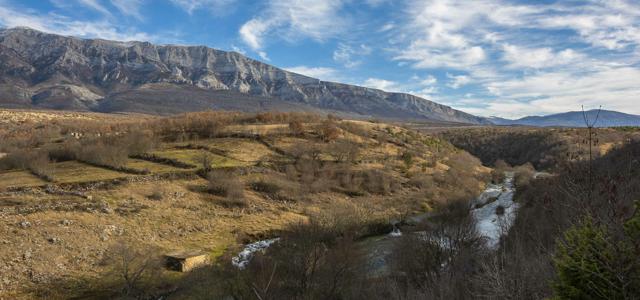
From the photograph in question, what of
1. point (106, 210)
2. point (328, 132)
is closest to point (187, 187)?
point (106, 210)

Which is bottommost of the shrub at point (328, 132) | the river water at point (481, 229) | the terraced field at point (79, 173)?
the river water at point (481, 229)

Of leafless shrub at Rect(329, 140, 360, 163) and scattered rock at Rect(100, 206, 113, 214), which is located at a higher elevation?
leafless shrub at Rect(329, 140, 360, 163)

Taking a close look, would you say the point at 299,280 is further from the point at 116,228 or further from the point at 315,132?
the point at 315,132

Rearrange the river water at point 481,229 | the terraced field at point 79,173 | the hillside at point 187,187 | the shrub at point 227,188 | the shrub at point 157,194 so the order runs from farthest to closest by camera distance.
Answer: the shrub at point 227,188
the terraced field at point 79,173
the shrub at point 157,194
the river water at point 481,229
the hillside at point 187,187

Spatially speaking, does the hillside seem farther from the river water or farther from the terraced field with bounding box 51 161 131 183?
the river water

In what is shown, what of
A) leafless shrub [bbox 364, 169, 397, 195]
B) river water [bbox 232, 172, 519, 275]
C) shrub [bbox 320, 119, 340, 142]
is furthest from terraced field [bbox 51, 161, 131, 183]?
shrub [bbox 320, 119, 340, 142]

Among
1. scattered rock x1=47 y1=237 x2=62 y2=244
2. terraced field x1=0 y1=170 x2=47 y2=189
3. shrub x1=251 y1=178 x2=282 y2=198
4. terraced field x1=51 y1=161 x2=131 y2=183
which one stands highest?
terraced field x1=51 y1=161 x2=131 y2=183

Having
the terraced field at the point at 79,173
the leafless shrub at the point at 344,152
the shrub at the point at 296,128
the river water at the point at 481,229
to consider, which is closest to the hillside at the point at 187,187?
the terraced field at the point at 79,173

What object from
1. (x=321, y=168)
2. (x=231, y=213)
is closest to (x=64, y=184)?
(x=231, y=213)

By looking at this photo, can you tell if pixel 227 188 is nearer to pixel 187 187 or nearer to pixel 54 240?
pixel 187 187

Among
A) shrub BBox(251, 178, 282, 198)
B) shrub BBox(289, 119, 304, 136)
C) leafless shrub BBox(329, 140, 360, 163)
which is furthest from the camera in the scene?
shrub BBox(289, 119, 304, 136)

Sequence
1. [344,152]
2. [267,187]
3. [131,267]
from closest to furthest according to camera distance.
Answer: [131,267] → [267,187] → [344,152]

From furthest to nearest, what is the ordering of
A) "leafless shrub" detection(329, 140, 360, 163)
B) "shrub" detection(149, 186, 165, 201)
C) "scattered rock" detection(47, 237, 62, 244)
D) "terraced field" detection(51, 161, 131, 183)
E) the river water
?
"leafless shrub" detection(329, 140, 360, 163) → "terraced field" detection(51, 161, 131, 183) → "shrub" detection(149, 186, 165, 201) → the river water → "scattered rock" detection(47, 237, 62, 244)

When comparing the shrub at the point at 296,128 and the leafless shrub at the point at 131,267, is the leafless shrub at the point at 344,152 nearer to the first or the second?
the shrub at the point at 296,128
